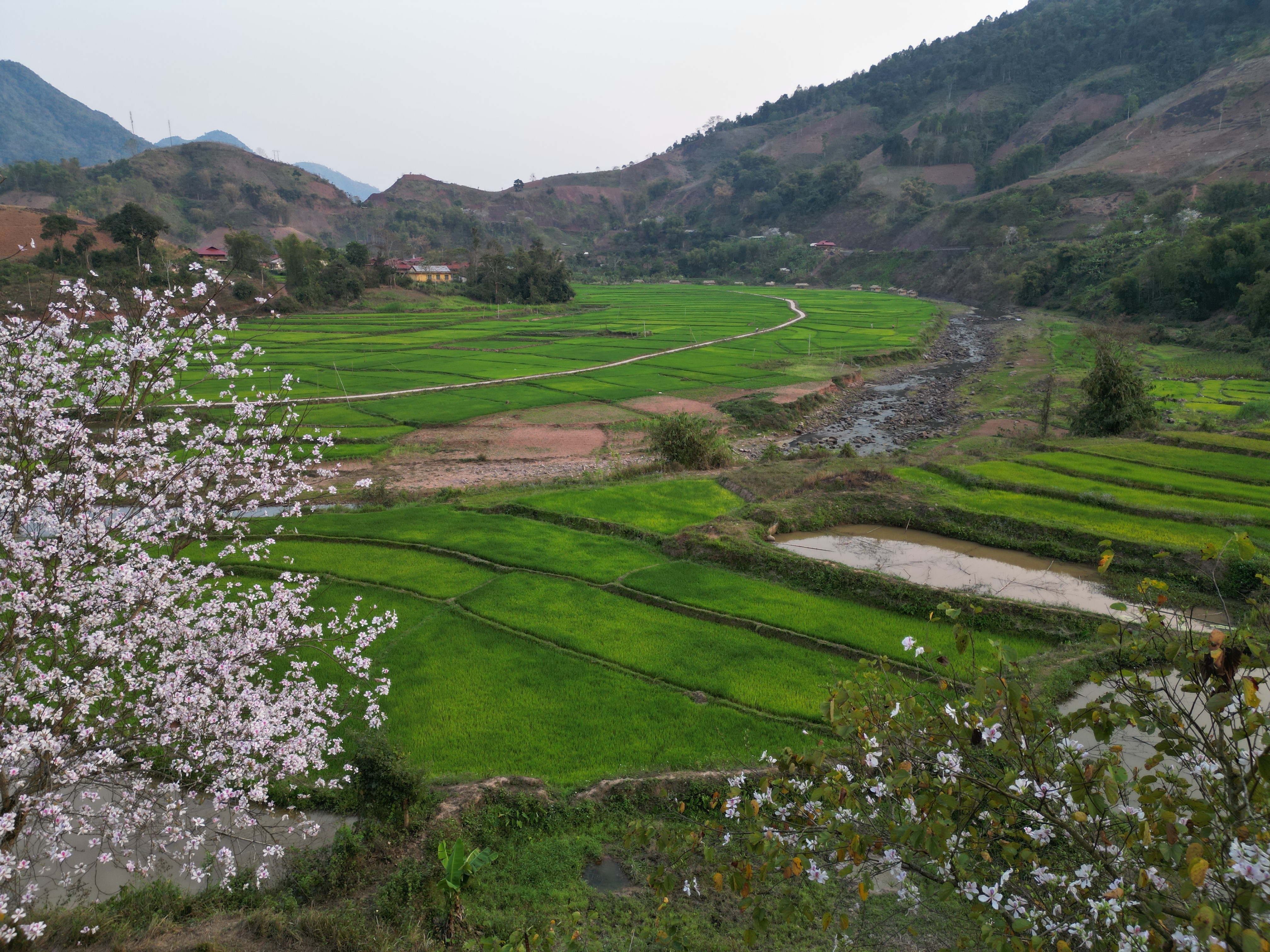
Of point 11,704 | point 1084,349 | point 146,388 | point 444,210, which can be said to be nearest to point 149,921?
point 11,704

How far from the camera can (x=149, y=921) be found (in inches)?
252

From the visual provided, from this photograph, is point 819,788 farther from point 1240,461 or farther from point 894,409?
point 894,409

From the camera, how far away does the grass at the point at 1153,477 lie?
1652cm

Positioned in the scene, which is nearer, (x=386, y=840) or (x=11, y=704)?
(x=11, y=704)

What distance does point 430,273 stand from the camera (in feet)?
269

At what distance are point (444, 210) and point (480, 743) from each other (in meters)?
142

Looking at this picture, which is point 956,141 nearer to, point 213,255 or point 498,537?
point 213,255

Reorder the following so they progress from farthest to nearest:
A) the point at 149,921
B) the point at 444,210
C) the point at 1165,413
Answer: the point at 444,210 < the point at 1165,413 < the point at 149,921

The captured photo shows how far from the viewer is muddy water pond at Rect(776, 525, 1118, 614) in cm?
1338

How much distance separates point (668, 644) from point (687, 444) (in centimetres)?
1095

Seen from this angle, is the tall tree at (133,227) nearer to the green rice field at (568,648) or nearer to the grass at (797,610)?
the green rice field at (568,648)

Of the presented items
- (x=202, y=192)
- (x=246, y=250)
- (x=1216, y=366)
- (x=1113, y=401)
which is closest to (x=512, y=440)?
(x=1113, y=401)

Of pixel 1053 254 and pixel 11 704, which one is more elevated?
pixel 1053 254

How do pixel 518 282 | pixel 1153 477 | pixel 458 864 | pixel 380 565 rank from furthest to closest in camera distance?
1. pixel 518 282
2. pixel 1153 477
3. pixel 380 565
4. pixel 458 864
